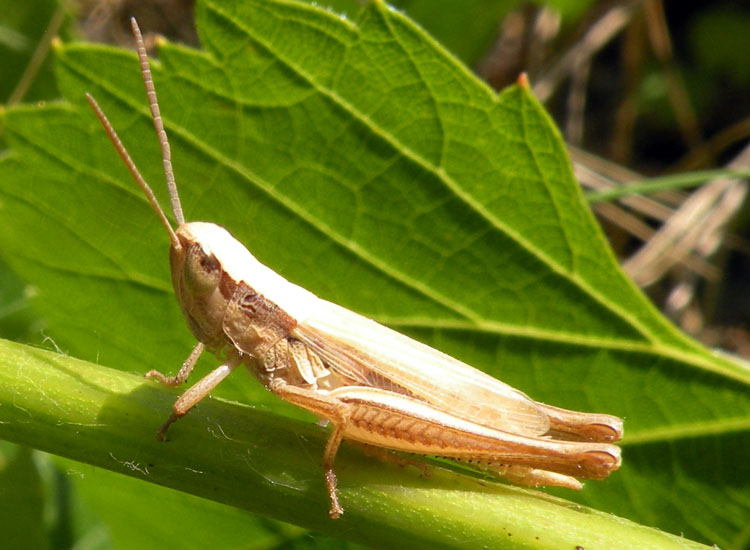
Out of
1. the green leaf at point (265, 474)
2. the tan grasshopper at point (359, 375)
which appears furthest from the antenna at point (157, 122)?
the green leaf at point (265, 474)

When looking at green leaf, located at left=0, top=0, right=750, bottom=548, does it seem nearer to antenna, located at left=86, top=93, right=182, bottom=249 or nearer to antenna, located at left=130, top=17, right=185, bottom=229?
antenna, located at left=130, top=17, right=185, bottom=229

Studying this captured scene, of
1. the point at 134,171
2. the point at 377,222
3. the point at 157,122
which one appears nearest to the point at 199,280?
the point at 134,171

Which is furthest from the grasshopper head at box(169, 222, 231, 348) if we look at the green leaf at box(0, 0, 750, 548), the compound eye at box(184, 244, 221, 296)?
the green leaf at box(0, 0, 750, 548)

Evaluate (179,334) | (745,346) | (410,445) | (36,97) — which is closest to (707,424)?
(410,445)

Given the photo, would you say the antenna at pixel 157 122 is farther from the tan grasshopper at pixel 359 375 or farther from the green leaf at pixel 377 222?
the green leaf at pixel 377 222

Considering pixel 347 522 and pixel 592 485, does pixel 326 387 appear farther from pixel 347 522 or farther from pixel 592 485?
pixel 592 485

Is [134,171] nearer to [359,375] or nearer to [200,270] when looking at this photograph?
[200,270]
